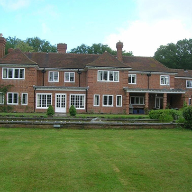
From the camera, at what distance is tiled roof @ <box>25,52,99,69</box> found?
34.5 m

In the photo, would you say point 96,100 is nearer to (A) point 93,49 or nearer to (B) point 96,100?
(B) point 96,100

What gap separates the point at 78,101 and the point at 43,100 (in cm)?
427

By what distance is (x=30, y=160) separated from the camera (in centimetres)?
761

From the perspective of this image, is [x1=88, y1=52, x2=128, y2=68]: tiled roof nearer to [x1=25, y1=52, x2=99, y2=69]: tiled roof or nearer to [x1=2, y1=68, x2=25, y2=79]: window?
[x1=25, y1=52, x2=99, y2=69]: tiled roof

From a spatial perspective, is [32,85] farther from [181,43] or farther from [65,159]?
[181,43]

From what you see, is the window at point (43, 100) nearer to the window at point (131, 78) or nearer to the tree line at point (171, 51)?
the window at point (131, 78)

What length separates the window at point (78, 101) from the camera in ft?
104

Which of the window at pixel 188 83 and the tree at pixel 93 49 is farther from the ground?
the tree at pixel 93 49

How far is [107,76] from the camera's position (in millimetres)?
32062

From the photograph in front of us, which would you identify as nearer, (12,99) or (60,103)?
(12,99)

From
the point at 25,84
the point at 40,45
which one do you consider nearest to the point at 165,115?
the point at 25,84

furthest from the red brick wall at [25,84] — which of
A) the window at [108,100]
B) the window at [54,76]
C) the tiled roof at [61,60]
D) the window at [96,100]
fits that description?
the window at [108,100]

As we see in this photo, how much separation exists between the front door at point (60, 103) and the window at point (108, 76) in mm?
4989

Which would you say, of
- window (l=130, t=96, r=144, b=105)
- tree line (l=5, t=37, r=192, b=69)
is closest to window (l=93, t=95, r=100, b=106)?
window (l=130, t=96, r=144, b=105)
